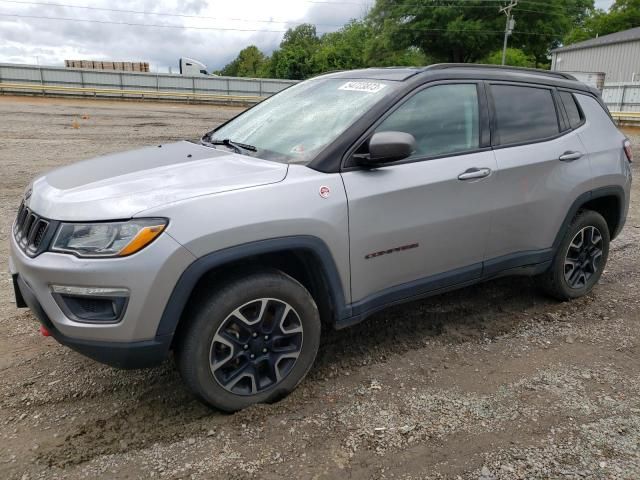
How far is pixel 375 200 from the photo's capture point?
9.74ft

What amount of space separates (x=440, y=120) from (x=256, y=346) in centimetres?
186

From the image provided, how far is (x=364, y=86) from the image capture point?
345cm

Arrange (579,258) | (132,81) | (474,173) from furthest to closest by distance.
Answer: (132,81)
(579,258)
(474,173)

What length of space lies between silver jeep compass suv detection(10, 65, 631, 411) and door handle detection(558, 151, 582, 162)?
26 millimetres

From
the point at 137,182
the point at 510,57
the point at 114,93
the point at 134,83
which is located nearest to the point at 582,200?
the point at 137,182

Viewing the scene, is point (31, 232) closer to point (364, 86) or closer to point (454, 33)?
point (364, 86)

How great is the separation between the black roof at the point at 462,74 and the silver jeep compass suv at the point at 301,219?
0.02 m

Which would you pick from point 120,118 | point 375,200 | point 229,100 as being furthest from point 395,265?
point 229,100

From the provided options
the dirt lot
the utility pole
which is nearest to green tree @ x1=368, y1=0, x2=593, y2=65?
the utility pole

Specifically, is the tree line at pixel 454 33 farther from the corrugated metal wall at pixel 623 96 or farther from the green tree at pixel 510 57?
the corrugated metal wall at pixel 623 96

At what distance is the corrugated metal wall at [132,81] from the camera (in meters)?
28.8

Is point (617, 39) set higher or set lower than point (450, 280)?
higher

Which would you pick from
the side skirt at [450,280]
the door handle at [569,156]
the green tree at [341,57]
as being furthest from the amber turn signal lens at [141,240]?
the green tree at [341,57]

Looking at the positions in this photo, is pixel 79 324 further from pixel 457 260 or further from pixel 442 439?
pixel 457 260
